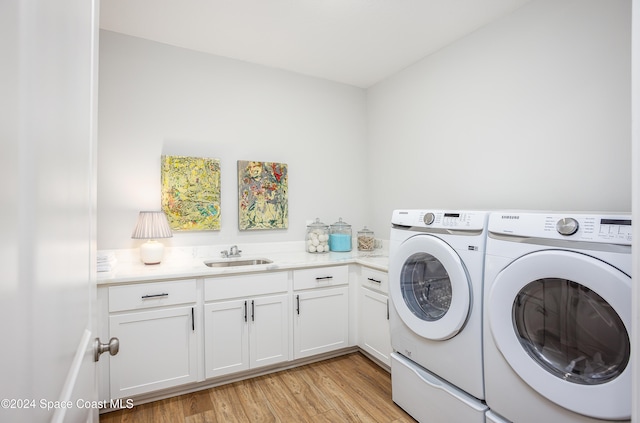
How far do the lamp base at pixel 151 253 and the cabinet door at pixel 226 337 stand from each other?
0.56m

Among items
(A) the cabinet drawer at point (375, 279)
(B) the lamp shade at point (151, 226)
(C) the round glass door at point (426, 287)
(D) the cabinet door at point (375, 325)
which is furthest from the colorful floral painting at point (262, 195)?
(C) the round glass door at point (426, 287)

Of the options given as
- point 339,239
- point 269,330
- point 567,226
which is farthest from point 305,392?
point 567,226

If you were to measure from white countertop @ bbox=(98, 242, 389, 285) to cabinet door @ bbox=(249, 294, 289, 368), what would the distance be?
263 mm

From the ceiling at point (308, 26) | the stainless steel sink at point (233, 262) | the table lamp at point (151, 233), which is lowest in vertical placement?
the stainless steel sink at point (233, 262)

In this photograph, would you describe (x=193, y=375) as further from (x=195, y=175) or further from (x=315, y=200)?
(x=315, y=200)

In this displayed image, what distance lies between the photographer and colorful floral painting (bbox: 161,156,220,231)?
8.83 feet

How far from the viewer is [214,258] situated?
2838mm

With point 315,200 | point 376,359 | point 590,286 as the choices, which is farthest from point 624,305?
point 315,200

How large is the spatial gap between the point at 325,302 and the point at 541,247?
1.70 m

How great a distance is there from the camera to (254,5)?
7.16ft

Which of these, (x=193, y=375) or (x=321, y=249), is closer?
(x=193, y=375)

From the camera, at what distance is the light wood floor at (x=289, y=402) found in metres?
2.00

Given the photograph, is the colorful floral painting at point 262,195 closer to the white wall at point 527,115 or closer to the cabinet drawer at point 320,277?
the cabinet drawer at point 320,277

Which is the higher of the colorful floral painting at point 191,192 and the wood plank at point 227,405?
the colorful floral painting at point 191,192
